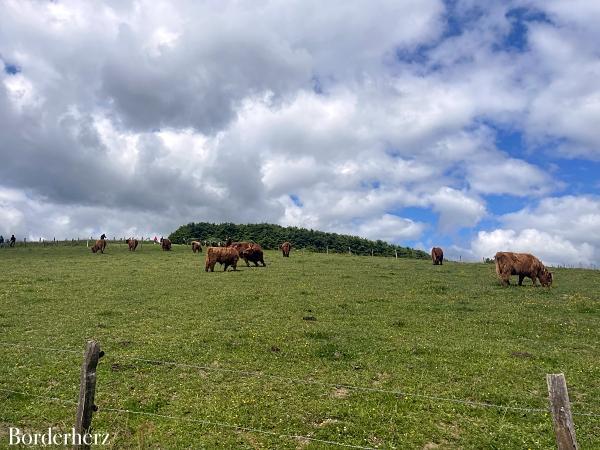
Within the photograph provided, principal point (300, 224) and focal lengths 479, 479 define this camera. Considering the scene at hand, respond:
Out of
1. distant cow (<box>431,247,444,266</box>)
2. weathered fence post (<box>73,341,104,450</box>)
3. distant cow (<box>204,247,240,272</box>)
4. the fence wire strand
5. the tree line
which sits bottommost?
the fence wire strand

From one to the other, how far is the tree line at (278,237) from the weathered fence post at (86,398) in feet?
253

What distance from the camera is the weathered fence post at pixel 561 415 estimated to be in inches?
239

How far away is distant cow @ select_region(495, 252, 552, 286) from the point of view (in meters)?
30.5

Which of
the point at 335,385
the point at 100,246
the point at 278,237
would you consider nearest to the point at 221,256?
the point at 100,246

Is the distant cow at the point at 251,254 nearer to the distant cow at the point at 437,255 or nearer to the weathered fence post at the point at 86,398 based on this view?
the distant cow at the point at 437,255

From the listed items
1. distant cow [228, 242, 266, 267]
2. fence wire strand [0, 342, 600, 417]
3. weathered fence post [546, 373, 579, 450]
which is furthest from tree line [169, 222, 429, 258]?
weathered fence post [546, 373, 579, 450]

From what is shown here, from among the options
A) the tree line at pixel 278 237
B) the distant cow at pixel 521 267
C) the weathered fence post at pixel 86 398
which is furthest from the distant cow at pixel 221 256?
the tree line at pixel 278 237

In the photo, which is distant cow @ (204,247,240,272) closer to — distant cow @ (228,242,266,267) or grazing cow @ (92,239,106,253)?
distant cow @ (228,242,266,267)

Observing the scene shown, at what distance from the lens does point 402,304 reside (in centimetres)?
2328

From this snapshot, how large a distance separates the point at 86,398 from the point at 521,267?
94.4 feet

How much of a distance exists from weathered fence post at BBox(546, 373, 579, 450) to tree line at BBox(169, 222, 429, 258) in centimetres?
7910

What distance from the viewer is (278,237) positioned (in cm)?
9206

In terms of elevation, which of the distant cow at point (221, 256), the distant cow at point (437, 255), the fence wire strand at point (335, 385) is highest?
the distant cow at point (437, 255)

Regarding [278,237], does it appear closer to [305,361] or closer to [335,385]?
[305,361]
